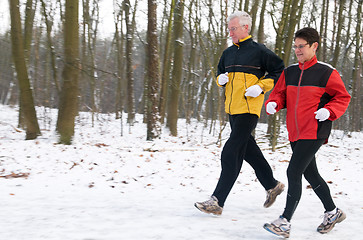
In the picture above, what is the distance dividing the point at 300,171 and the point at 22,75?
7.39m

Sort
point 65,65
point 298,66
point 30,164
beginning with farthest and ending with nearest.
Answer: point 65,65 < point 30,164 < point 298,66

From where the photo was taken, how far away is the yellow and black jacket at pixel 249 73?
3328 mm

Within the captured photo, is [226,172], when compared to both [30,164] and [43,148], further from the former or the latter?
[43,148]

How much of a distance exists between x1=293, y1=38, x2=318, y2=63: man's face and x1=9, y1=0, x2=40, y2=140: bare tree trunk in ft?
23.3

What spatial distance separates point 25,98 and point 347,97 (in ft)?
24.6

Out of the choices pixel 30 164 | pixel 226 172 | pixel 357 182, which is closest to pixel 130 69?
pixel 30 164

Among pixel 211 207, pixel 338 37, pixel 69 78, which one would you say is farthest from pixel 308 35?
pixel 338 37

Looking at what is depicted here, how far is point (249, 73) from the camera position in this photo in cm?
337

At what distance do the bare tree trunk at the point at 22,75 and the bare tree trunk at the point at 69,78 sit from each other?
1.13 m

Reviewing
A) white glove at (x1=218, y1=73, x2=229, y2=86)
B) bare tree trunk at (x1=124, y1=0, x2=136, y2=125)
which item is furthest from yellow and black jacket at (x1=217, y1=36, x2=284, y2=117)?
bare tree trunk at (x1=124, y1=0, x2=136, y2=125)

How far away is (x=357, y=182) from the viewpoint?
18.5 ft

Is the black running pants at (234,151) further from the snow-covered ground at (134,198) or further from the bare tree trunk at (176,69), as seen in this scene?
the bare tree trunk at (176,69)

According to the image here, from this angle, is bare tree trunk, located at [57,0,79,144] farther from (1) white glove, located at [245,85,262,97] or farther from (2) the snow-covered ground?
(1) white glove, located at [245,85,262,97]

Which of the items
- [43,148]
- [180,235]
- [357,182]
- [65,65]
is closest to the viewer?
[180,235]
